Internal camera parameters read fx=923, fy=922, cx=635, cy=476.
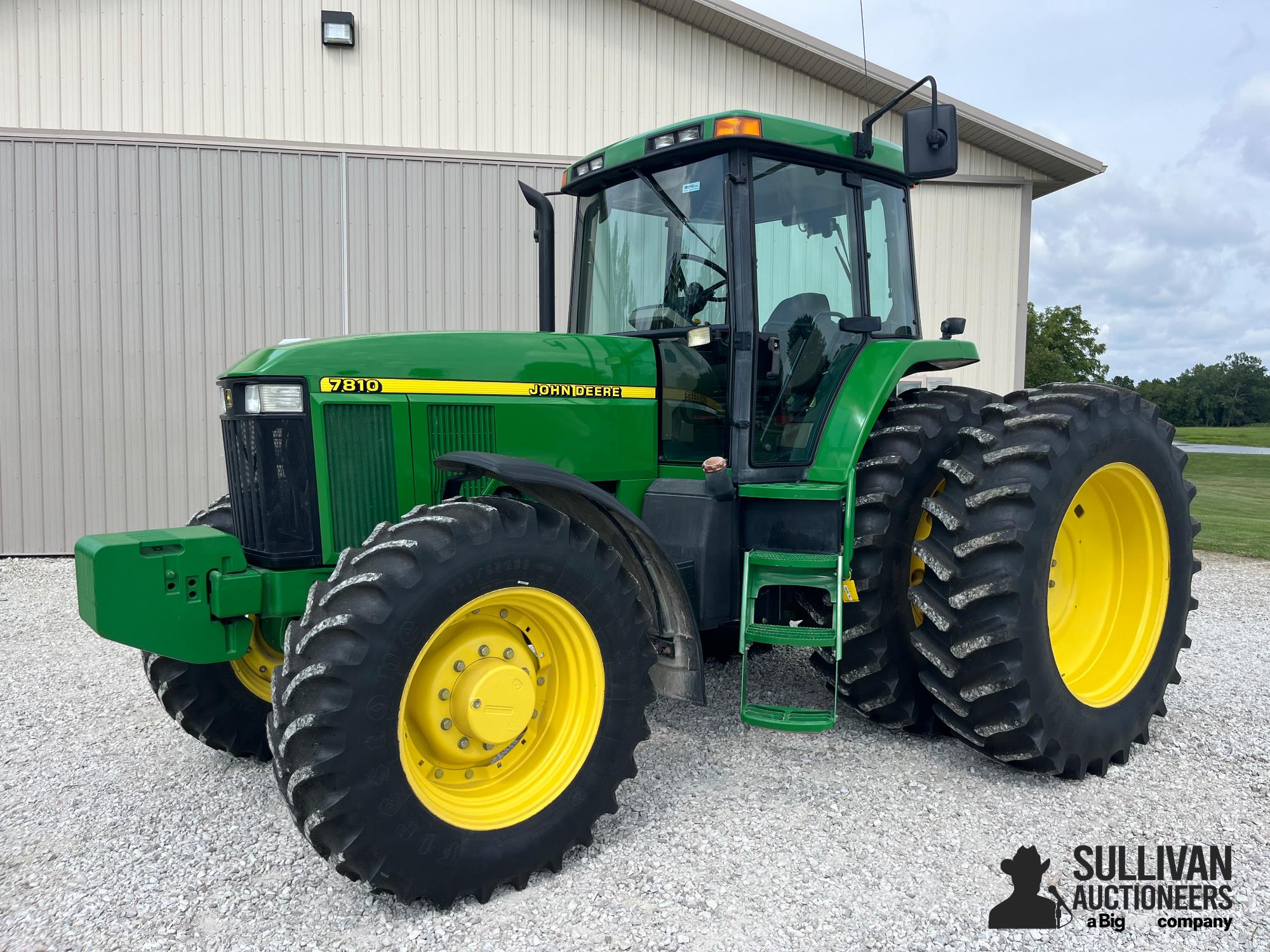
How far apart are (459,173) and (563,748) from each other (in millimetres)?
6846

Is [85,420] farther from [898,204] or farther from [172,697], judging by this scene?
[898,204]

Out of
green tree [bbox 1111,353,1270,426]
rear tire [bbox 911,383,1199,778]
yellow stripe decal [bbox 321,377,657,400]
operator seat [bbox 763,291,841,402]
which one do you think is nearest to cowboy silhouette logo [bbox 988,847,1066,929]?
rear tire [bbox 911,383,1199,778]

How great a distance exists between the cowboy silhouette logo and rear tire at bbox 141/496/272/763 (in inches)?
106

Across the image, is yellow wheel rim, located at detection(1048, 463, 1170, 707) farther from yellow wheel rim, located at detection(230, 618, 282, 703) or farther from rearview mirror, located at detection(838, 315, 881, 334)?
yellow wheel rim, located at detection(230, 618, 282, 703)

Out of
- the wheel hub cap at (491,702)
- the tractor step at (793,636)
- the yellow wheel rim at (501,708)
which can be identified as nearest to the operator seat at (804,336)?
the tractor step at (793,636)

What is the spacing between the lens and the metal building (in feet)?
26.7

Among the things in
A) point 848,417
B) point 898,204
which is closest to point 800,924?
point 848,417

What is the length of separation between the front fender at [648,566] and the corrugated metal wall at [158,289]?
5898 millimetres

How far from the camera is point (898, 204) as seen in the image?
4.31 meters

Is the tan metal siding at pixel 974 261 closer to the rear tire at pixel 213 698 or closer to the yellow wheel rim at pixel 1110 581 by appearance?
the yellow wheel rim at pixel 1110 581

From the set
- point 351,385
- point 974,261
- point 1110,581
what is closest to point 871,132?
point 1110,581

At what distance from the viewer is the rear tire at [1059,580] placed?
11.2ft

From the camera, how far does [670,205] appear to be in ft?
12.3

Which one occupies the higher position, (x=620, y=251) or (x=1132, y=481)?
(x=620, y=251)
